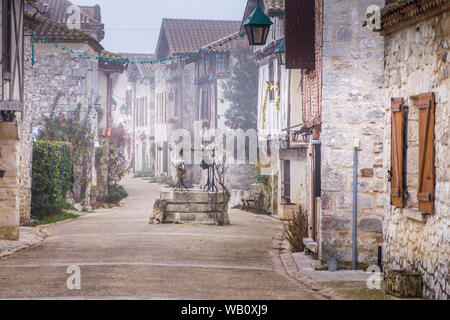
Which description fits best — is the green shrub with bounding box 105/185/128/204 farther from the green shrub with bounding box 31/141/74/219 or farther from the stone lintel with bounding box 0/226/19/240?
the stone lintel with bounding box 0/226/19/240

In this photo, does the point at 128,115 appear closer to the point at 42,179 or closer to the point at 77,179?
the point at 77,179

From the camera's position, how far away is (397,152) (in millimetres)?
9641

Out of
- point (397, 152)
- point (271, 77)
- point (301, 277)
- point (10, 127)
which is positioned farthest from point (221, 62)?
point (397, 152)

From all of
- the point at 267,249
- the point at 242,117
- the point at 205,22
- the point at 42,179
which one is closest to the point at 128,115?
the point at 205,22

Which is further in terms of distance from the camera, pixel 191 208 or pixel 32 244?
pixel 191 208

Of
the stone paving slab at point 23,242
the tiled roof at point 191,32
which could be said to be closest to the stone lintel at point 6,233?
the stone paving slab at point 23,242

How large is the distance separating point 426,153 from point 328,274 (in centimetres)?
305

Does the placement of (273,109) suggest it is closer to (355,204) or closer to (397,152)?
(355,204)

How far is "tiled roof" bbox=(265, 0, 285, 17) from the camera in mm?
21547

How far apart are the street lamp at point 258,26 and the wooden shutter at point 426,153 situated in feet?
14.7

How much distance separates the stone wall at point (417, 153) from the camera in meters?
8.00

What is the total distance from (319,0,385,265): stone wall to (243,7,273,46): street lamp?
1.23 metres

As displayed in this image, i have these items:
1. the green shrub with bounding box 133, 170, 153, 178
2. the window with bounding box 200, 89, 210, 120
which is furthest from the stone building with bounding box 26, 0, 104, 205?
the green shrub with bounding box 133, 170, 153, 178

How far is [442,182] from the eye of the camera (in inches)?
319
